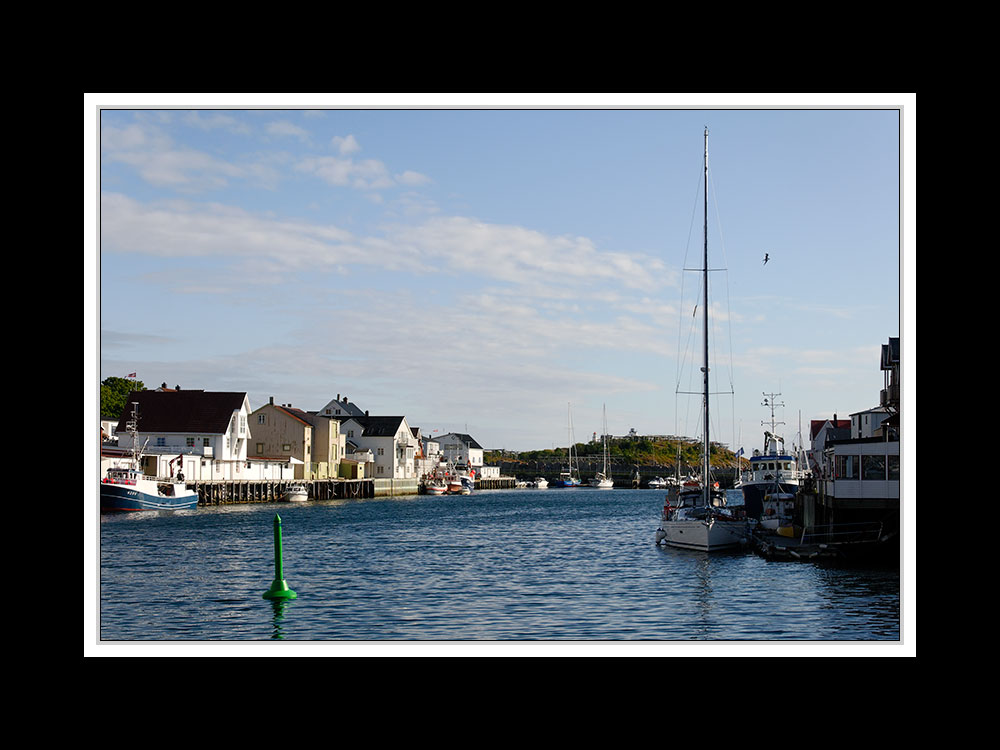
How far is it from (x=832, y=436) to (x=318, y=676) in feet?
213

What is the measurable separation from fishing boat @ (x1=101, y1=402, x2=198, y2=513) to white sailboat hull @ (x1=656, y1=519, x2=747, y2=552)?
30785 millimetres

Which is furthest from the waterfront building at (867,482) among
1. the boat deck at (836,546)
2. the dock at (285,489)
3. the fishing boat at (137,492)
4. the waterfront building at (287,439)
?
the waterfront building at (287,439)

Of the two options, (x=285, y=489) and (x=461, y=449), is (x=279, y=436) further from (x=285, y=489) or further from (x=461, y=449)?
(x=461, y=449)

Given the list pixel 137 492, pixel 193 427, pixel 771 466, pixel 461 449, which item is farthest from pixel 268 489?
pixel 461 449

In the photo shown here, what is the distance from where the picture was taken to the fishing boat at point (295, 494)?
7238 centimetres

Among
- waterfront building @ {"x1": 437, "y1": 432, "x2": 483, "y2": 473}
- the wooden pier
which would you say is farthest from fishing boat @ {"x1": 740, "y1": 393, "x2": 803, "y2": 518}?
waterfront building @ {"x1": 437, "y1": 432, "x2": 483, "y2": 473}

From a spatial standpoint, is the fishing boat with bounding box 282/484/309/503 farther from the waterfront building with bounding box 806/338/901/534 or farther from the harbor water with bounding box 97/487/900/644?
the waterfront building with bounding box 806/338/901/534

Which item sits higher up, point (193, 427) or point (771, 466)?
point (193, 427)

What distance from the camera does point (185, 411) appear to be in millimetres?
70500

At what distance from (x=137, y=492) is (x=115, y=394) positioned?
37.5 meters

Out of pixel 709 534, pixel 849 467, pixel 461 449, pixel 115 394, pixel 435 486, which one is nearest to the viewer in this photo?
pixel 849 467

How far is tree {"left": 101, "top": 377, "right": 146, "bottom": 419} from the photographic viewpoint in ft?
268

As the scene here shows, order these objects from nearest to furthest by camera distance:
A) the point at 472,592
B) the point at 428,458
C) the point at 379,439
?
the point at 472,592
the point at 379,439
the point at 428,458
